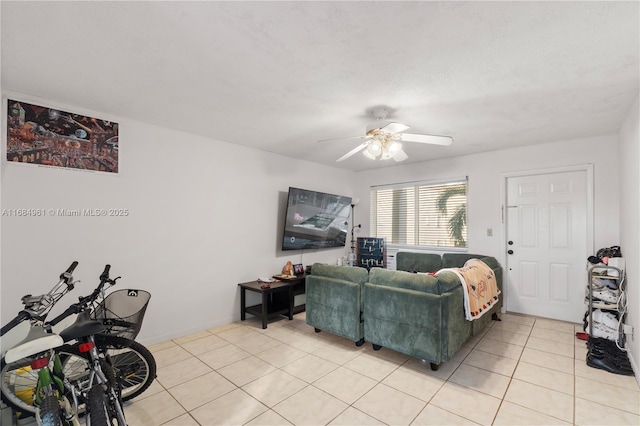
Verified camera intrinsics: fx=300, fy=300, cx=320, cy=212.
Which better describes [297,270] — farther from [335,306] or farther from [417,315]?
[417,315]

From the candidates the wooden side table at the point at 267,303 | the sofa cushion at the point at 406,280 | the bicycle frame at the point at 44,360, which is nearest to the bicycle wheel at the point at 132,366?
the bicycle frame at the point at 44,360

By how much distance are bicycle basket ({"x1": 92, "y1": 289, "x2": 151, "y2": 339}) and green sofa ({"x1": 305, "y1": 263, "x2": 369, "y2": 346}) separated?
5.90ft

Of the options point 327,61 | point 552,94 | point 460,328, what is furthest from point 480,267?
point 327,61

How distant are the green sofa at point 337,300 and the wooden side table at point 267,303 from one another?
0.60 m

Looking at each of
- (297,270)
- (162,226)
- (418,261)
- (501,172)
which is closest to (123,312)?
(162,226)

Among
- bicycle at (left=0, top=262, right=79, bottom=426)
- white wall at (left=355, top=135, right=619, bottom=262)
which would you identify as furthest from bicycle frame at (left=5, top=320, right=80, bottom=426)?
white wall at (left=355, top=135, right=619, bottom=262)

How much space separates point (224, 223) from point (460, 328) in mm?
2987

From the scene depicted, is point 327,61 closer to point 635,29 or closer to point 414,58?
point 414,58

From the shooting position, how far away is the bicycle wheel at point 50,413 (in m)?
1.28

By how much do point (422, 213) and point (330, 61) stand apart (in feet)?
12.7

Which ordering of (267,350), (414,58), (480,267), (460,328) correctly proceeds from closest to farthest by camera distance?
1. (414,58)
2. (460,328)
3. (267,350)
4. (480,267)

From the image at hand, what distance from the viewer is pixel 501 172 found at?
14.4 ft

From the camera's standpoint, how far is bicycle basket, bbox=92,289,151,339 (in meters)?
2.05

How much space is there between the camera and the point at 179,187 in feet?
11.6
